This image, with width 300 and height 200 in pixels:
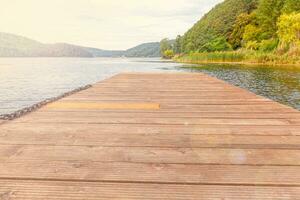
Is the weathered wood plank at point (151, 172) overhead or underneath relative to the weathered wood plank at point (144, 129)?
overhead

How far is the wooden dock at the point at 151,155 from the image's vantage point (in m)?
1.80

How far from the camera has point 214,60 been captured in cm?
4838

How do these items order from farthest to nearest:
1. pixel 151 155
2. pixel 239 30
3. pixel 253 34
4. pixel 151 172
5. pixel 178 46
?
1. pixel 178 46
2. pixel 239 30
3. pixel 253 34
4. pixel 151 155
5. pixel 151 172

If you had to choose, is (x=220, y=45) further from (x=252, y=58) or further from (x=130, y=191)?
(x=130, y=191)

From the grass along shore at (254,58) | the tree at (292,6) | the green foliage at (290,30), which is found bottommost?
the grass along shore at (254,58)

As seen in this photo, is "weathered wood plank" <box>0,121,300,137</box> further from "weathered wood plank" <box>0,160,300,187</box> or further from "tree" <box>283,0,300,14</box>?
"tree" <box>283,0,300,14</box>

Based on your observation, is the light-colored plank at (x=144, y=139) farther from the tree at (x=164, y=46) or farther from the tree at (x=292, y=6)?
the tree at (x=164, y=46)

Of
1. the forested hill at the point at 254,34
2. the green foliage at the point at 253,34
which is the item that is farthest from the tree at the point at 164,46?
the green foliage at the point at 253,34

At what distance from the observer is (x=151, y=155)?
2.41 m

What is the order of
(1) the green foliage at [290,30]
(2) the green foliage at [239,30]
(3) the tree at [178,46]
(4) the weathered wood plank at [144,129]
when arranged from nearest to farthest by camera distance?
(4) the weathered wood plank at [144,129] → (1) the green foliage at [290,30] → (2) the green foliage at [239,30] → (3) the tree at [178,46]

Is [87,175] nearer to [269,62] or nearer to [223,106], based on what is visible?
[223,106]

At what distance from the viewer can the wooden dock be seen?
180 cm

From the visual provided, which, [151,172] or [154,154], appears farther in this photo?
[154,154]

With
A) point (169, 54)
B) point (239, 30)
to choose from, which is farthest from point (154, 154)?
point (169, 54)
